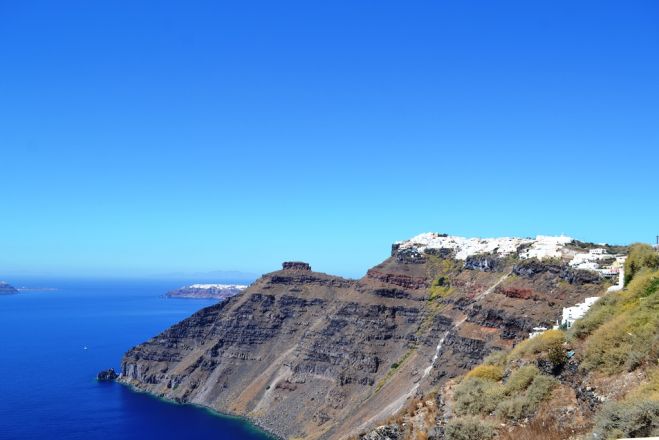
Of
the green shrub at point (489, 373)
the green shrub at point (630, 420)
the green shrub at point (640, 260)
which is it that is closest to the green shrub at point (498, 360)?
the green shrub at point (489, 373)

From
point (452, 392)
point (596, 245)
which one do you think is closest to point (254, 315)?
point (596, 245)

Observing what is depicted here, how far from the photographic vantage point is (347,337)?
122188 mm

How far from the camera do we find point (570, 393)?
2269cm

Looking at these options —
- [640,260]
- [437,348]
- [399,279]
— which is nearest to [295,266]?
[399,279]

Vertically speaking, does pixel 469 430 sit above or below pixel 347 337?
above

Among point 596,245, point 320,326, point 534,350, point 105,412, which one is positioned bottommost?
point 105,412

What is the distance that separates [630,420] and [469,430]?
6191 millimetres

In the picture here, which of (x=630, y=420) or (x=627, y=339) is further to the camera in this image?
(x=627, y=339)

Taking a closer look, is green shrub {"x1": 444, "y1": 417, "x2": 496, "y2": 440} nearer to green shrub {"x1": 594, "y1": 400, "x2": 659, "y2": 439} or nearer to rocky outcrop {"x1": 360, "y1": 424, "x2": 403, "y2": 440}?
rocky outcrop {"x1": 360, "y1": 424, "x2": 403, "y2": 440}

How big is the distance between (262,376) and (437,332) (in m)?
47.3

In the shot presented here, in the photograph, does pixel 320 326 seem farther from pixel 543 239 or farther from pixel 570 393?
pixel 570 393

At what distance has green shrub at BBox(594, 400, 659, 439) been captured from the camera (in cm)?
1623

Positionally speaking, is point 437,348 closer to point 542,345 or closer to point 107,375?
point 542,345

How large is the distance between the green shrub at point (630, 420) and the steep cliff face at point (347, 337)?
6522 centimetres
